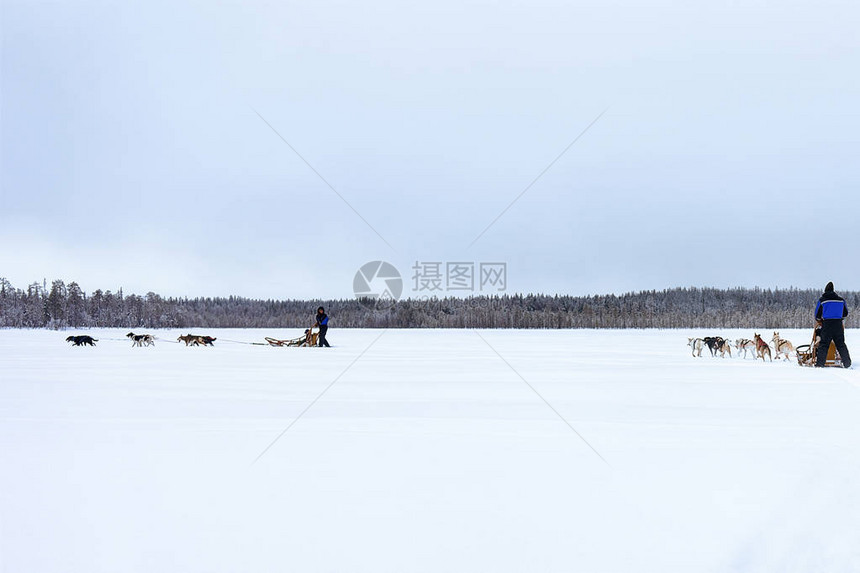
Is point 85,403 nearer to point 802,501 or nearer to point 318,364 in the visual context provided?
point 318,364

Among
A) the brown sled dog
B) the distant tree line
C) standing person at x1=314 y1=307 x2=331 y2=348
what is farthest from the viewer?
the distant tree line

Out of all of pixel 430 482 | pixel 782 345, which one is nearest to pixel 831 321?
pixel 782 345

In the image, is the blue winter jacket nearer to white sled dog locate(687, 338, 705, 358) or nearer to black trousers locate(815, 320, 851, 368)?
black trousers locate(815, 320, 851, 368)

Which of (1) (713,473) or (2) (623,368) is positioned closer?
(1) (713,473)

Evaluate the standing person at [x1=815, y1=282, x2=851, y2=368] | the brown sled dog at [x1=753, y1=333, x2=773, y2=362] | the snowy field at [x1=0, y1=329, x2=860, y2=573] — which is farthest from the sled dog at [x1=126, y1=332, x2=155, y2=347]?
the standing person at [x1=815, y1=282, x2=851, y2=368]

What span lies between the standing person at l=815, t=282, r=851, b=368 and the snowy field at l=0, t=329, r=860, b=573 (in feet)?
16.5

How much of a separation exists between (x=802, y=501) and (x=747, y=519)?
618mm

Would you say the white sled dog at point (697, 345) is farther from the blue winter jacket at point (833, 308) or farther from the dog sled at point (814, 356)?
the blue winter jacket at point (833, 308)

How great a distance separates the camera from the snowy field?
337cm

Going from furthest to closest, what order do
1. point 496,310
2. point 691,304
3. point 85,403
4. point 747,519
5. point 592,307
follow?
point 691,304 < point 592,307 < point 496,310 < point 85,403 < point 747,519

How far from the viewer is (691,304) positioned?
310ft

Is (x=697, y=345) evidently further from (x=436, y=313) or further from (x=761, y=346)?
(x=436, y=313)

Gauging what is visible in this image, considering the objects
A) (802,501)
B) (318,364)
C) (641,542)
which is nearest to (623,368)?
(318,364)

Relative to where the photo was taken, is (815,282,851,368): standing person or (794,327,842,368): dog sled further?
(794,327,842,368): dog sled
